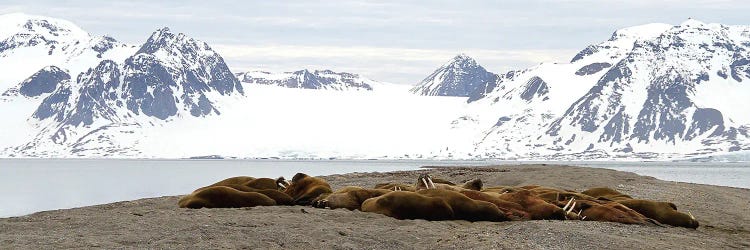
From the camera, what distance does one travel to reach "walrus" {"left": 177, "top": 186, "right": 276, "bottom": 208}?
21703 mm

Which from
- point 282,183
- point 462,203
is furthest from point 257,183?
point 462,203

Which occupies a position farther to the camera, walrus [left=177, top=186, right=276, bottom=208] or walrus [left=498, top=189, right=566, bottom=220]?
Result: walrus [left=177, top=186, right=276, bottom=208]

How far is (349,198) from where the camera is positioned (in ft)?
70.0

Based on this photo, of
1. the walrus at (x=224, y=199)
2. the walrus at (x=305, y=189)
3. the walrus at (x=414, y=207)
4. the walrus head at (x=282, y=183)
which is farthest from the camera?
the walrus head at (x=282, y=183)

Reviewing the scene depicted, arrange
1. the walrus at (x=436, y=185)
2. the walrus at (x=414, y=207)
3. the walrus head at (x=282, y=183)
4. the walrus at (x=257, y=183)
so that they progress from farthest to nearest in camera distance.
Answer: the walrus head at (x=282, y=183) < the walrus at (x=257, y=183) < the walrus at (x=436, y=185) < the walrus at (x=414, y=207)

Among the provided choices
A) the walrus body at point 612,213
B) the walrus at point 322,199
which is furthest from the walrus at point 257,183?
the walrus body at point 612,213

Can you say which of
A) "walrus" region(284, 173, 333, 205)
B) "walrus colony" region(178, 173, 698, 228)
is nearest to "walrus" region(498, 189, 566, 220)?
"walrus colony" region(178, 173, 698, 228)

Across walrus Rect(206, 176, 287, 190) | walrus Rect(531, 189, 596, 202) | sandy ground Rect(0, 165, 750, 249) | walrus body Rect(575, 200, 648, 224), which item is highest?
walrus Rect(206, 176, 287, 190)

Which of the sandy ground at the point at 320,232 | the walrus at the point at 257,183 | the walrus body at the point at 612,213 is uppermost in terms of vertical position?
the walrus at the point at 257,183

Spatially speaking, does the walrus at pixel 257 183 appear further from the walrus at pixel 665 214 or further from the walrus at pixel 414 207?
the walrus at pixel 665 214

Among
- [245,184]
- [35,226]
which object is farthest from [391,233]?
[245,184]

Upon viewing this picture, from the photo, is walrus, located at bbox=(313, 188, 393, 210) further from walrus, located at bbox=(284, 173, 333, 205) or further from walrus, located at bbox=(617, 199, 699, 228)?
walrus, located at bbox=(617, 199, 699, 228)

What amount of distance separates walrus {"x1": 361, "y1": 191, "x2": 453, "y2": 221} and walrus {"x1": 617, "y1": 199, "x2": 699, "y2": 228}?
172 inches

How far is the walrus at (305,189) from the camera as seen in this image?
23188mm
